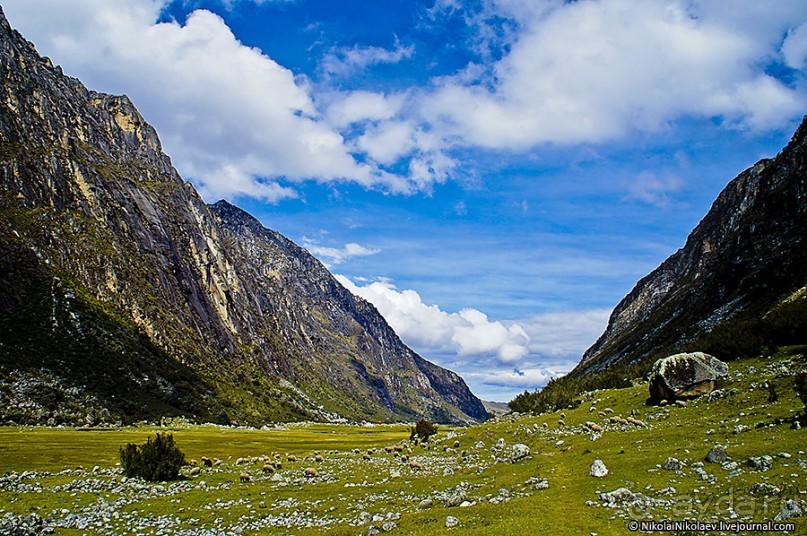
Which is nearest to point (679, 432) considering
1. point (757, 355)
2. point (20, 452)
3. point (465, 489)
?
point (465, 489)

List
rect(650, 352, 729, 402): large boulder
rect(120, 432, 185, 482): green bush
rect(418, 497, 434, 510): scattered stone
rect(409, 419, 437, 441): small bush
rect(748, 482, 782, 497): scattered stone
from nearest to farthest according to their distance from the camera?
1. rect(748, 482, 782, 497): scattered stone
2. rect(418, 497, 434, 510): scattered stone
3. rect(120, 432, 185, 482): green bush
4. rect(650, 352, 729, 402): large boulder
5. rect(409, 419, 437, 441): small bush

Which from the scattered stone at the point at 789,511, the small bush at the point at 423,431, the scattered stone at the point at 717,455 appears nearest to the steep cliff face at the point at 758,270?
the small bush at the point at 423,431

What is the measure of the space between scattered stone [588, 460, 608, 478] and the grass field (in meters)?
0.33

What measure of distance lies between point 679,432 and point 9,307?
542ft

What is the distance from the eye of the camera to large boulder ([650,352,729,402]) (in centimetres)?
3528

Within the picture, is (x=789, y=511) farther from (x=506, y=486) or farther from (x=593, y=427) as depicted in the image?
(x=593, y=427)

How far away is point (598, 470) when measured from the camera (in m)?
22.3

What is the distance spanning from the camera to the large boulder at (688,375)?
35.3 m

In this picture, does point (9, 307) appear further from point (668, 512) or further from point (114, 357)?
point (668, 512)

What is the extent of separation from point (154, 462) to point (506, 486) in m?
26.0

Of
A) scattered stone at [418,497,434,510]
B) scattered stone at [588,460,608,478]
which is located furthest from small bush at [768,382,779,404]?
scattered stone at [418,497,434,510]

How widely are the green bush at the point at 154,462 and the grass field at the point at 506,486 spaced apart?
1358mm

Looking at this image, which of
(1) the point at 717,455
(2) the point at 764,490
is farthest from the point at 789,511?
(1) the point at 717,455

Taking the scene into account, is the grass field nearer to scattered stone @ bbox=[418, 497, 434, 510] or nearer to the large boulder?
scattered stone @ bbox=[418, 497, 434, 510]
